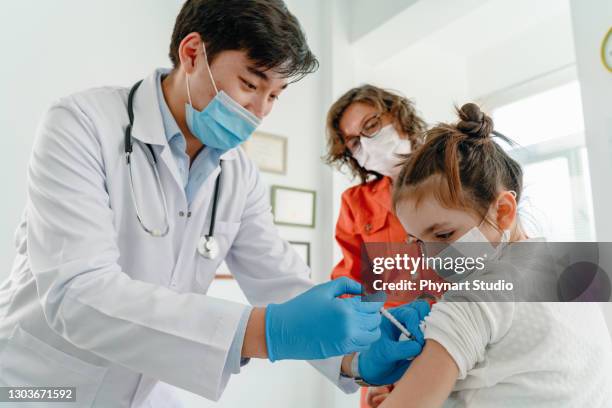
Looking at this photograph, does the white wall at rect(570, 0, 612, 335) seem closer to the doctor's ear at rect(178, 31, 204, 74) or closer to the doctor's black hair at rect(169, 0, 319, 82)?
the doctor's black hair at rect(169, 0, 319, 82)

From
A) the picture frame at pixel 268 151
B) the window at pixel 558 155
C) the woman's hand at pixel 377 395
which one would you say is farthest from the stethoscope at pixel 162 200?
the window at pixel 558 155

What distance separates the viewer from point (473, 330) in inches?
29.8

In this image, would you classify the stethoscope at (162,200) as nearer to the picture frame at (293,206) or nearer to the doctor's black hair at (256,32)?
the doctor's black hair at (256,32)

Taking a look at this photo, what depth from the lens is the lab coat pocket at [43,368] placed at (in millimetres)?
948

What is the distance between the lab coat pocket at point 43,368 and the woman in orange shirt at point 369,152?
1.08m

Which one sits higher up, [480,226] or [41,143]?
[41,143]

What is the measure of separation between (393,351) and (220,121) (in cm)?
66

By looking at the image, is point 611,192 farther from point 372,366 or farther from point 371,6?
point 371,6

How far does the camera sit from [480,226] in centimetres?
92

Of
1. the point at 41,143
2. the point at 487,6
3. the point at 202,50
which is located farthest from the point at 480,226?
the point at 487,6

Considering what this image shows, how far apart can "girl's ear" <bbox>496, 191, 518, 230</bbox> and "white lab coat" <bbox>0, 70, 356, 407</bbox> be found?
1.61ft

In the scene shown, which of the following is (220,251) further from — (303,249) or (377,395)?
(303,249)

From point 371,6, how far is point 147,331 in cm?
242

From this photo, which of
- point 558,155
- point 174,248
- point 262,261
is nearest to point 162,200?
point 174,248
